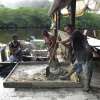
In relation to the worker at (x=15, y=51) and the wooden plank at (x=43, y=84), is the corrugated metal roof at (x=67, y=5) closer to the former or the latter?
the wooden plank at (x=43, y=84)

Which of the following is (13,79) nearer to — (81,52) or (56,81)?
(56,81)

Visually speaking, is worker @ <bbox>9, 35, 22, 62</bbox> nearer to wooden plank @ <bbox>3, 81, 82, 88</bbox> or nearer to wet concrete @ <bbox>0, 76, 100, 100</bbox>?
wooden plank @ <bbox>3, 81, 82, 88</bbox>

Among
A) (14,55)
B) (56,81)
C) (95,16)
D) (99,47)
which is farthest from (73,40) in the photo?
(95,16)

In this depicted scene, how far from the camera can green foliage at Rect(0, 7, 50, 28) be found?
54469 mm

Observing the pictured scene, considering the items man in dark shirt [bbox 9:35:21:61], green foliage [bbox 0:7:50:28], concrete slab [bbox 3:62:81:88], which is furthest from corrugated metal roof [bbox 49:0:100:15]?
green foliage [bbox 0:7:50:28]

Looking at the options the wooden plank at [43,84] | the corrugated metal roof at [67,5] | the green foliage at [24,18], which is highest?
the corrugated metal roof at [67,5]

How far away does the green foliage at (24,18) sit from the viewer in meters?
54.5

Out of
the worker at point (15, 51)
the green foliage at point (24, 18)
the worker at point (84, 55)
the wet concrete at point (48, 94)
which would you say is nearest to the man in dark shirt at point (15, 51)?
the worker at point (15, 51)

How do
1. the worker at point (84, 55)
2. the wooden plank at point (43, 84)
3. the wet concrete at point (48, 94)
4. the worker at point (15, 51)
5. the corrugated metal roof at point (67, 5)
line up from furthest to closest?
the worker at point (15, 51) < the corrugated metal roof at point (67, 5) < the wooden plank at point (43, 84) < the worker at point (84, 55) < the wet concrete at point (48, 94)

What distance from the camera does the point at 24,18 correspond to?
2266 inches

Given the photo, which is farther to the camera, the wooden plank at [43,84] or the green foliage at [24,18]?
the green foliage at [24,18]

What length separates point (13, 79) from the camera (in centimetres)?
832

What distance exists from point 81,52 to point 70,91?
104cm

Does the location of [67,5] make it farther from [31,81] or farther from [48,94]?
[48,94]
